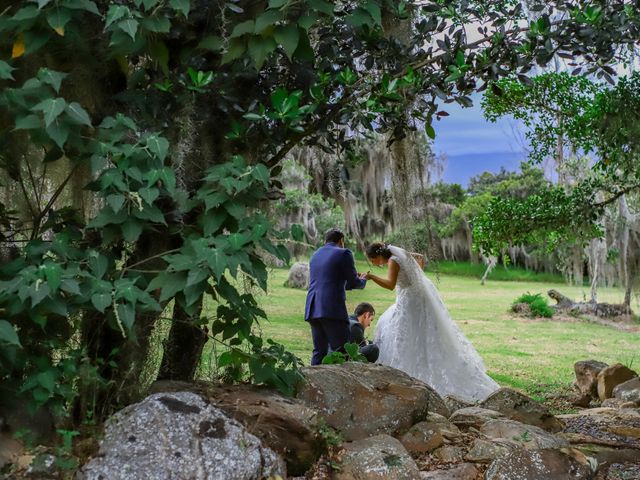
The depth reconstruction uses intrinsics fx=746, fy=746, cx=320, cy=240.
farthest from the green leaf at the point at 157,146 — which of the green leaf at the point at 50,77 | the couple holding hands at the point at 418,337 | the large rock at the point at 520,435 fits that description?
the couple holding hands at the point at 418,337

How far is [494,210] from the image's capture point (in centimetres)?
845

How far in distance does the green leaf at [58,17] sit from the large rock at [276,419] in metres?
1.74

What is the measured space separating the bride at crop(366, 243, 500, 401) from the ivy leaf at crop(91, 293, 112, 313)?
195 inches

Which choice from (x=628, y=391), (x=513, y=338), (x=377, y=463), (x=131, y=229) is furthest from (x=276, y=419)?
(x=513, y=338)

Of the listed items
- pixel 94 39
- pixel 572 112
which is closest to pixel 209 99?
pixel 94 39

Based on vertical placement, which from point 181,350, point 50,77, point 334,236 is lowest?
point 181,350

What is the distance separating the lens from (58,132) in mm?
2838

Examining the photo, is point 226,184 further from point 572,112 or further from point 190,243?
point 572,112

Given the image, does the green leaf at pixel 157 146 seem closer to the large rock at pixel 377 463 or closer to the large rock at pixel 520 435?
the large rock at pixel 377 463

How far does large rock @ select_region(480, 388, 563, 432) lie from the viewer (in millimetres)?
5543

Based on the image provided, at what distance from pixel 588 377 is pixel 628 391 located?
90 cm

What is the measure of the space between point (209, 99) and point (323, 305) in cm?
323

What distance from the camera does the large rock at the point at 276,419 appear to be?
3488 mm

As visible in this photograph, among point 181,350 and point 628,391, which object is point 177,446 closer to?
point 181,350
